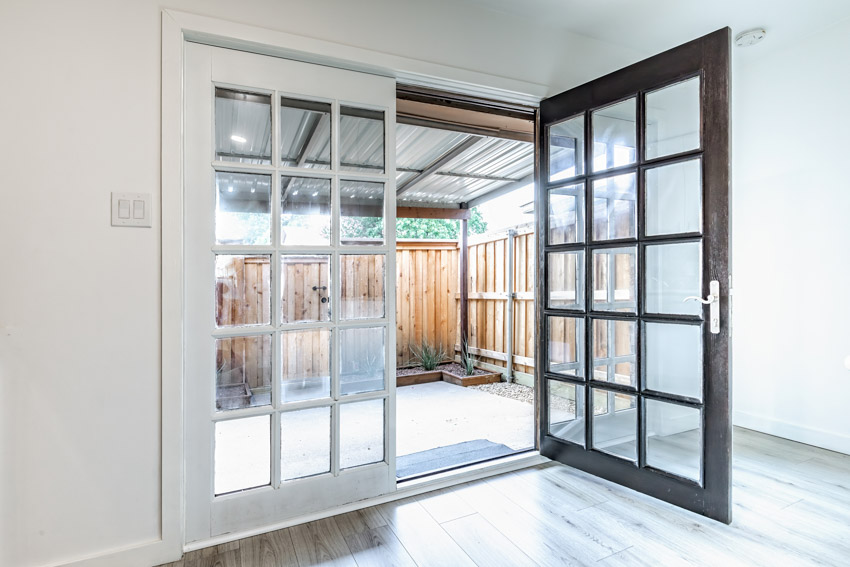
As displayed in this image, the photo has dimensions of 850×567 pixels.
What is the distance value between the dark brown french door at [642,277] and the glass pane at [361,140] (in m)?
0.96

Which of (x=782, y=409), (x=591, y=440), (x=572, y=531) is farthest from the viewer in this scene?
(x=782, y=409)

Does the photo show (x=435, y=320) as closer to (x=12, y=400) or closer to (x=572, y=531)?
(x=572, y=531)

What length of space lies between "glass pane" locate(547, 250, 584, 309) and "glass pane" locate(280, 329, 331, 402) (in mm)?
1247

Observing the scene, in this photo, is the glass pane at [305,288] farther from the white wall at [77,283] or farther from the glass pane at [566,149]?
the glass pane at [566,149]

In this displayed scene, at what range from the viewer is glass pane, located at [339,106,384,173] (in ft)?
6.51

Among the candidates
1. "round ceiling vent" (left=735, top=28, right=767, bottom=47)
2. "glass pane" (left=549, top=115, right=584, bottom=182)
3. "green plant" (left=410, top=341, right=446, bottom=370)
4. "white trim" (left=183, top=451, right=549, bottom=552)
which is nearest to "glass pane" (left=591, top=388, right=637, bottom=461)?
"white trim" (left=183, top=451, right=549, bottom=552)

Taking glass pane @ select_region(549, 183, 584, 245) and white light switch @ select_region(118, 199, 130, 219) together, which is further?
glass pane @ select_region(549, 183, 584, 245)

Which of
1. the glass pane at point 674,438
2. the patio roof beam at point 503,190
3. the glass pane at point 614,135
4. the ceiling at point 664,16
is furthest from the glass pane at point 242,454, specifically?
the patio roof beam at point 503,190

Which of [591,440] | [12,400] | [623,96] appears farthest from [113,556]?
[623,96]

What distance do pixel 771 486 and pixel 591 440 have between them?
881mm

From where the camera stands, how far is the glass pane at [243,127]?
1776mm

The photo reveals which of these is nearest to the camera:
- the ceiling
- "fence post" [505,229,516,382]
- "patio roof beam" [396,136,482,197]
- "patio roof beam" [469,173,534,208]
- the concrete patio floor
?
the ceiling

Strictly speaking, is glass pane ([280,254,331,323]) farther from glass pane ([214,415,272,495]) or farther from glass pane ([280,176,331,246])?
glass pane ([214,415,272,495])

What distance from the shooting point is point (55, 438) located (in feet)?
4.93
